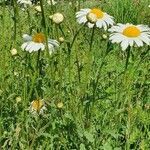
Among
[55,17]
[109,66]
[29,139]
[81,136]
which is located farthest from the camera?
[109,66]

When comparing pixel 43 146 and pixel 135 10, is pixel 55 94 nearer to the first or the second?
pixel 43 146

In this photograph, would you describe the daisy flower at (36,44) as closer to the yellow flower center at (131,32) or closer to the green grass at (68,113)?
the green grass at (68,113)

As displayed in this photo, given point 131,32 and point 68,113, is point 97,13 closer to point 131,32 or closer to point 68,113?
point 131,32

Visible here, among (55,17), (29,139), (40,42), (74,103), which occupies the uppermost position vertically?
(55,17)

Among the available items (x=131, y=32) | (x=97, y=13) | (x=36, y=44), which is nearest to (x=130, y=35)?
(x=131, y=32)

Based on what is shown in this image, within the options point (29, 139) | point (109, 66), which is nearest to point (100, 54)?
point (109, 66)

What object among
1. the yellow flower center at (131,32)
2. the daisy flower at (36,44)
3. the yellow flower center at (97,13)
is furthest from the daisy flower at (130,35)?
the daisy flower at (36,44)

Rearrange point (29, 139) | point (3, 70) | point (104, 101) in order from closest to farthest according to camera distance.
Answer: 1. point (29, 139)
2. point (3, 70)
3. point (104, 101)

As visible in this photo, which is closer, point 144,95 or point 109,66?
point 144,95

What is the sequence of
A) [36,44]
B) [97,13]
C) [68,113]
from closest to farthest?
[36,44] < [68,113] < [97,13]
